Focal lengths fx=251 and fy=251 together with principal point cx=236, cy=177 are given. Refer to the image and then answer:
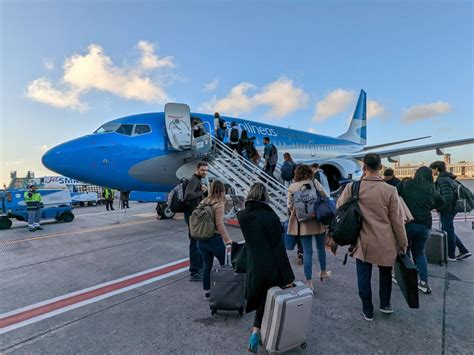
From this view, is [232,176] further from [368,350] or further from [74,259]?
[368,350]

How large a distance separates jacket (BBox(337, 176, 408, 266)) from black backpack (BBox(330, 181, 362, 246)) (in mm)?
74

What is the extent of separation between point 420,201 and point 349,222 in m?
1.66

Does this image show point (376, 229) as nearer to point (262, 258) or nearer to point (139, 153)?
point (262, 258)

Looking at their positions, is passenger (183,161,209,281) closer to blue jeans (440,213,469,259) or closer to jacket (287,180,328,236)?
jacket (287,180,328,236)

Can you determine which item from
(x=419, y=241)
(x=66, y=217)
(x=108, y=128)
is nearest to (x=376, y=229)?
(x=419, y=241)

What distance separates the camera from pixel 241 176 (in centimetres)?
734

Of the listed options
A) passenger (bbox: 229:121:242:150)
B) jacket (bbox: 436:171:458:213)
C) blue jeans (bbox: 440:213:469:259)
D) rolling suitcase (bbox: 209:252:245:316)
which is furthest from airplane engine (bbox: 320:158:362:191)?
rolling suitcase (bbox: 209:252:245:316)

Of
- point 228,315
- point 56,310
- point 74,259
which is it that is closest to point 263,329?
point 228,315

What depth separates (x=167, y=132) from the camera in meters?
7.85

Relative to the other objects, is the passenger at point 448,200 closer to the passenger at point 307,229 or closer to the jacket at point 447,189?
the jacket at point 447,189

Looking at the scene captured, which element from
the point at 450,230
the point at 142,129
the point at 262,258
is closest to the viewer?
the point at 262,258

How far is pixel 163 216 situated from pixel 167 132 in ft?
15.1

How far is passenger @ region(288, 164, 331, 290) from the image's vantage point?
3480mm

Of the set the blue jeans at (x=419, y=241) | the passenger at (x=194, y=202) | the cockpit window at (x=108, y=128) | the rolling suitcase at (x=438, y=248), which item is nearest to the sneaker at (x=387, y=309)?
the blue jeans at (x=419, y=241)
